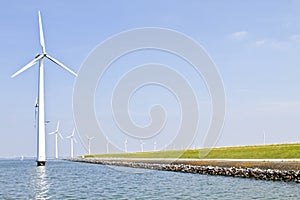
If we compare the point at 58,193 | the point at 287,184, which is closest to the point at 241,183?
the point at 287,184

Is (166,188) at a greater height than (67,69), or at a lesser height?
lesser

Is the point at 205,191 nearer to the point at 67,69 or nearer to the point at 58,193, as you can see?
the point at 58,193

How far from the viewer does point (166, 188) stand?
38.2 meters

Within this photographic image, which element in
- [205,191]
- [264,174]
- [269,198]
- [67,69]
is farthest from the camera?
[67,69]

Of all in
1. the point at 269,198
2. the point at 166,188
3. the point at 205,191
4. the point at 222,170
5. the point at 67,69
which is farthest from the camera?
the point at 67,69

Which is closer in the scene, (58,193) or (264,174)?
(58,193)

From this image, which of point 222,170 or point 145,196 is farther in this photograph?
point 222,170

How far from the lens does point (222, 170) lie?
52.3 metres

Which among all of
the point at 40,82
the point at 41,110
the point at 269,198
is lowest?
the point at 269,198

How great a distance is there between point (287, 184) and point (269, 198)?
8524mm

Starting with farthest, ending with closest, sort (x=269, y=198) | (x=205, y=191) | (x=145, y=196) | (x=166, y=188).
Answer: (x=166, y=188)
(x=205, y=191)
(x=145, y=196)
(x=269, y=198)

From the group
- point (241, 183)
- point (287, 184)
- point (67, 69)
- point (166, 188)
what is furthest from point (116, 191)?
point (67, 69)

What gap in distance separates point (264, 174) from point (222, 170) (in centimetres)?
937

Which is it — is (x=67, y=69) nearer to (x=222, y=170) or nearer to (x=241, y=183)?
(x=222, y=170)
